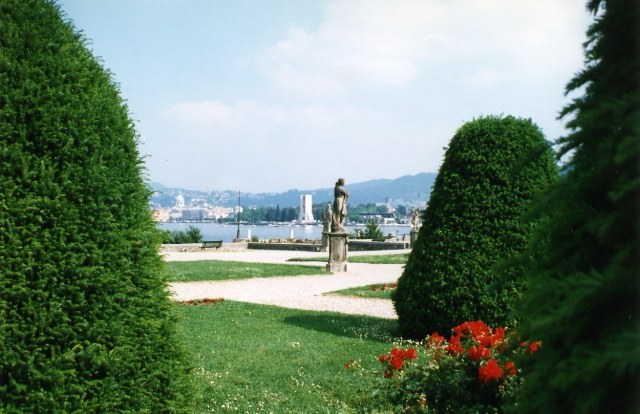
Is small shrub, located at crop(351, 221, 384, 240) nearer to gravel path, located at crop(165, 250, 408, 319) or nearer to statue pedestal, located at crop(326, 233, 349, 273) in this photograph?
gravel path, located at crop(165, 250, 408, 319)

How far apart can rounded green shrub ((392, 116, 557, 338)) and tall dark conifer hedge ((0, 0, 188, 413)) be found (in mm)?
5375

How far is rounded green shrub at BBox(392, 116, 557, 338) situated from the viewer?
26.9 ft

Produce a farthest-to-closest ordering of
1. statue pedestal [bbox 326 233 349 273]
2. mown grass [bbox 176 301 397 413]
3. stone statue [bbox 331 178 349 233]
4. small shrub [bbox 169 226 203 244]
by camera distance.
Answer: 1. small shrub [bbox 169 226 203 244]
2. stone statue [bbox 331 178 349 233]
3. statue pedestal [bbox 326 233 349 273]
4. mown grass [bbox 176 301 397 413]

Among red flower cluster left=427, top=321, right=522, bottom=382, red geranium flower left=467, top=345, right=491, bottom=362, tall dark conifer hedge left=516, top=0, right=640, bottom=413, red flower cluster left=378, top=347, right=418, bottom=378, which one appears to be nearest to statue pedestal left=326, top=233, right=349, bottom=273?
red flower cluster left=427, top=321, right=522, bottom=382

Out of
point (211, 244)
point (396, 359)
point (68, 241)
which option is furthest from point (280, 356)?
point (211, 244)

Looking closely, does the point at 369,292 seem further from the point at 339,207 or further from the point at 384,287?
the point at 339,207

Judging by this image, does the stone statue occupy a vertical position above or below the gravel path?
above

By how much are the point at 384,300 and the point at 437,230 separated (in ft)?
22.4

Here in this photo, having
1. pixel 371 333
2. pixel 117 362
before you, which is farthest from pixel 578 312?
pixel 371 333

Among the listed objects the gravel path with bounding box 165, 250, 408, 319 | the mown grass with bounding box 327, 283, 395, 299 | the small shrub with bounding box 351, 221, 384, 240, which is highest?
the small shrub with bounding box 351, 221, 384, 240

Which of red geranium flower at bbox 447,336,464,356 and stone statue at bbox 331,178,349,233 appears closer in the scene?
red geranium flower at bbox 447,336,464,356

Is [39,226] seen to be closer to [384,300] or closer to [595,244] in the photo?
[595,244]

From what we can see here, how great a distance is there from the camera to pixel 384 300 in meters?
15.1

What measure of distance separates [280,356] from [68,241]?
206 inches
